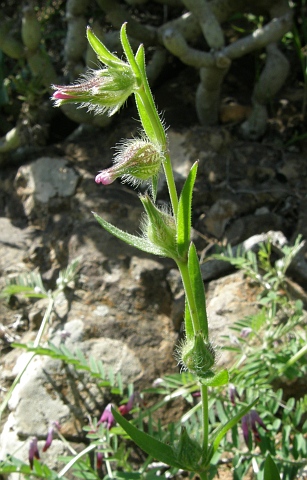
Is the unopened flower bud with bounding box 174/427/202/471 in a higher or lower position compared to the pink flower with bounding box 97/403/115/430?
lower

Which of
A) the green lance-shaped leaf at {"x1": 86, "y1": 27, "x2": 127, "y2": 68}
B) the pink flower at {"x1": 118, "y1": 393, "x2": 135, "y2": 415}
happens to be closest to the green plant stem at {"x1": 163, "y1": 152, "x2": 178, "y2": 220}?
the green lance-shaped leaf at {"x1": 86, "y1": 27, "x2": 127, "y2": 68}

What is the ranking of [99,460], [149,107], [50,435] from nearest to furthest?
[149,107] → [99,460] → [50,435]

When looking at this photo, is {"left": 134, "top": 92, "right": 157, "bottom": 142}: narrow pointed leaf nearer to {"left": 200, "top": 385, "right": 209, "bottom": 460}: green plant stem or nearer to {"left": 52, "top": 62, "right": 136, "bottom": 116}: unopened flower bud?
{"left": 52, "top": 62, "right": 136, "bottom": 116}: unopened flower bud

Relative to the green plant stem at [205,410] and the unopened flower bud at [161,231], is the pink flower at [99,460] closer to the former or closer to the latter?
the green plant stem at [205,410]

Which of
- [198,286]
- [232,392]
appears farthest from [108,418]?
[198,286]

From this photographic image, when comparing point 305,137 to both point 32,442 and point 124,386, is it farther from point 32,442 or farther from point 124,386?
point 32,442

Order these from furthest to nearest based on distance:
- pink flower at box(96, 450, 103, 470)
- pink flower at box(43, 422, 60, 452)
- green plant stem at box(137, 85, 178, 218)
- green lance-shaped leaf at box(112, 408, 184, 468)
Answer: pink flower at box(43, 422, 60, 452) → pink flower at box(96, 450, 103, 470) → green lance-shaped leaf at box(112, 408, 184, 468) → green plant stem at box(137, 85, 178, 218)

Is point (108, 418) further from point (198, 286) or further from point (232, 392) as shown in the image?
point (198, 286)
